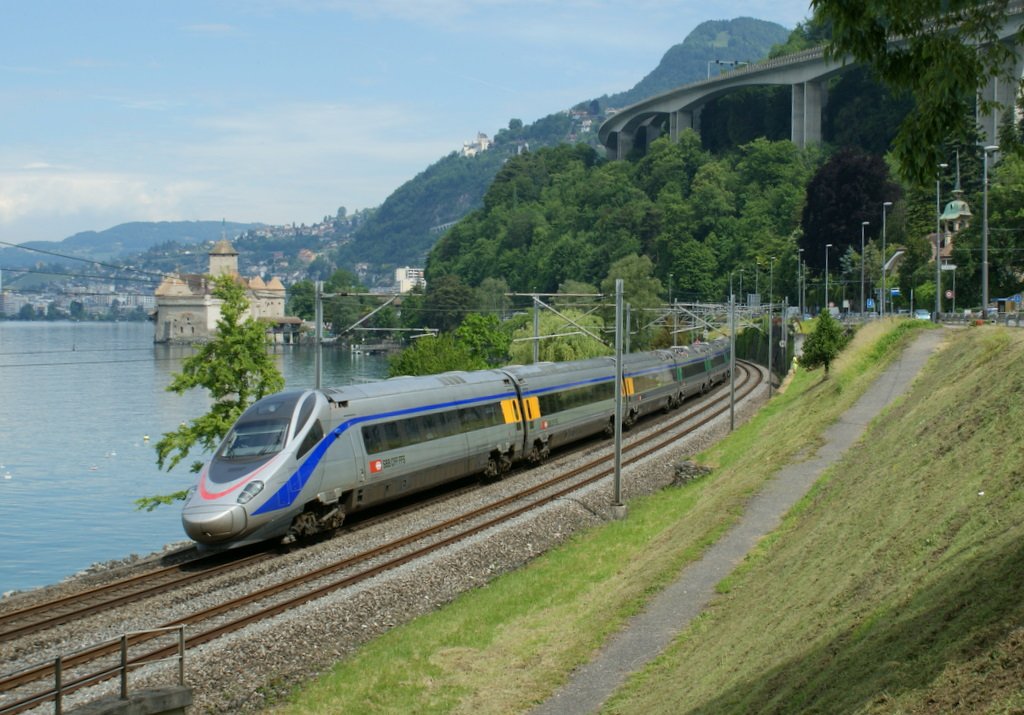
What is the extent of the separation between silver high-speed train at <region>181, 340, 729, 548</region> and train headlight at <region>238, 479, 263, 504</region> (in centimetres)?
2

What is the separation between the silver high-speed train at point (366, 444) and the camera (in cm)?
2256

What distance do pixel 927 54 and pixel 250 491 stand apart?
1537cm

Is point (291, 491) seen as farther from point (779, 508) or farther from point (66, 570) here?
point (66, 570)

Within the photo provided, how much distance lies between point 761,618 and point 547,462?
23453 mm

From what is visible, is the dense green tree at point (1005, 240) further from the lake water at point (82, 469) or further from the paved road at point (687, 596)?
the paved road at point (687, 596)

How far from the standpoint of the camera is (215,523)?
21844 mm

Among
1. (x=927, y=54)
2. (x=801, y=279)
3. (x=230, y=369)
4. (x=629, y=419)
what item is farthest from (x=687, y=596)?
(x=801, y=279)

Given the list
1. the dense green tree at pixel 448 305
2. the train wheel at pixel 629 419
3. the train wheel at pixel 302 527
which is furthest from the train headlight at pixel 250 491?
the dense green tree at pixel 448 305

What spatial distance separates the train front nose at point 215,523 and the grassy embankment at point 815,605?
14.5ft

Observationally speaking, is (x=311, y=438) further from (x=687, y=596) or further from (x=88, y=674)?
(x=687, y=596)

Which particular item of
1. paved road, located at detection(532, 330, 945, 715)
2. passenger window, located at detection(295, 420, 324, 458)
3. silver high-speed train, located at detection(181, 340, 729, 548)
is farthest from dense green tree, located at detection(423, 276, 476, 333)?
passenger window, located at detection(295, 420, 324, 458)

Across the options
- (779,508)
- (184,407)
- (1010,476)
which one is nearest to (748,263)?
(184,407)

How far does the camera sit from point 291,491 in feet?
76.2

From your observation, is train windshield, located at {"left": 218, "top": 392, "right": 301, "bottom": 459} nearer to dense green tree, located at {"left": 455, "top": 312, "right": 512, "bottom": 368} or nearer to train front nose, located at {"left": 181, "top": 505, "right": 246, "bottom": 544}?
train front nose, located at {"left": 181, "top": 505, "right": 246, "bottom": 544}
